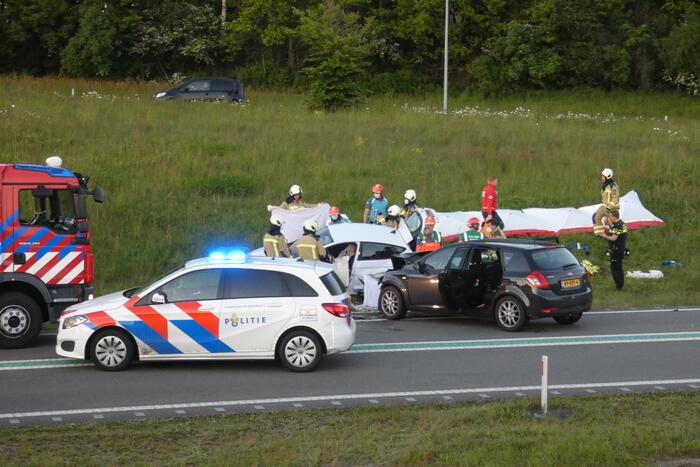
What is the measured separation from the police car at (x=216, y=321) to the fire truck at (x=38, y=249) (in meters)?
2.04

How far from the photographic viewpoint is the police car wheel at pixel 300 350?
13867 millimetres

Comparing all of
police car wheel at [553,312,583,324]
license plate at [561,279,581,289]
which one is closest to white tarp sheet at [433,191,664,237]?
police car wheel at [553,312,583,324]

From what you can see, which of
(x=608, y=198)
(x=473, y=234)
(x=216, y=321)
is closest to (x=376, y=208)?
(x=473, y=234)

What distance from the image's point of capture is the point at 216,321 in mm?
13758

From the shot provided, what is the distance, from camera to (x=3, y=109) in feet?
112

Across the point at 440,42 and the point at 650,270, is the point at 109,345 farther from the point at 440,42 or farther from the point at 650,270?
the point at 440,42

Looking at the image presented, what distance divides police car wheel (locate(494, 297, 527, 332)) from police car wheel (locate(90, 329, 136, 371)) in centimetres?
640

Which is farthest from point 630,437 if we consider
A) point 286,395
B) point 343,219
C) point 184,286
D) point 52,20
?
point 52,20

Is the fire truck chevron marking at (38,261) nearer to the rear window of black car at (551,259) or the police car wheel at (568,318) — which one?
the rear window of black car at (551,259)

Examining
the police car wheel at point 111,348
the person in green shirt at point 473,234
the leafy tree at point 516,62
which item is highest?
the leafy tree at point 516,62

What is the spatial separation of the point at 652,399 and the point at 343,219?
11.8m

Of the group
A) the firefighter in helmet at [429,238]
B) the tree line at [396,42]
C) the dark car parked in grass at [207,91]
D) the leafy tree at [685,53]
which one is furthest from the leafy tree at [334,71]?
the leafy tree at [685,53]

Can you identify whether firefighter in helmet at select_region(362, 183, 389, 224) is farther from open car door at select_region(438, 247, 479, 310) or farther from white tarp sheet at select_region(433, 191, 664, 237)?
open car door at select_region(438, 247, 479, 310)

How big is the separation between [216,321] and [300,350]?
45.5 inches
